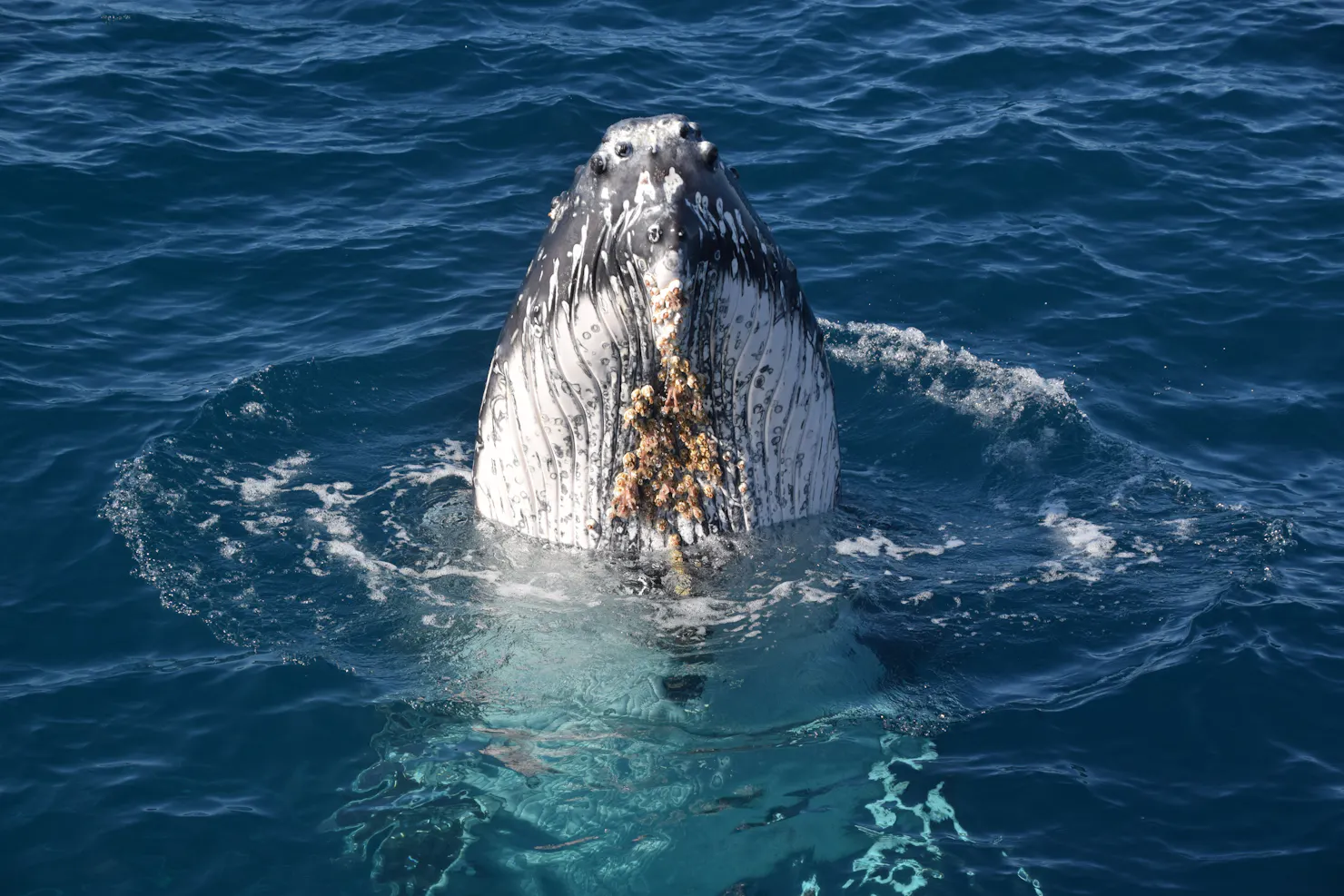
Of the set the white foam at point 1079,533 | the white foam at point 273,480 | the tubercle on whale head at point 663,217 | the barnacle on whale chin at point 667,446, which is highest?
the tubercle on whale head at point 663,217

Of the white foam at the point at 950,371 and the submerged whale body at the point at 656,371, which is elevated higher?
the submerged whale body at the point at 656,371

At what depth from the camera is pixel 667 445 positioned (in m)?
9.80

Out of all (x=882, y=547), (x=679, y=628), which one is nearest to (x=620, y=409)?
(x=679, y=628)

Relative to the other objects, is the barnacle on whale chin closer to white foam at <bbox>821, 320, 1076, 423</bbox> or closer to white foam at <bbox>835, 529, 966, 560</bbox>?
white foam at <bbox>835, 529, 966, 560</bbox>

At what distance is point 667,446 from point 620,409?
44cm

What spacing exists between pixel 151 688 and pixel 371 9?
697 inches

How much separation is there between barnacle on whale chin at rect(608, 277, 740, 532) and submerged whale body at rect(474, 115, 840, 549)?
0.01 meters

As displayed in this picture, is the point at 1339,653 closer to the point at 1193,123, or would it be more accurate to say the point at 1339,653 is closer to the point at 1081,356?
the point at 1081,356

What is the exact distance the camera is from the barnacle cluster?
9.02m

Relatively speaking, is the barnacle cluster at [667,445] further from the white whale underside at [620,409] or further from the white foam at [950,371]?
the white foam at [950,371]

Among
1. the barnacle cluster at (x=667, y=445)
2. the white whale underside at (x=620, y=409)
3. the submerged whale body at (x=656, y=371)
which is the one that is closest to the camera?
the submerged whale body at (x=656, y=371)

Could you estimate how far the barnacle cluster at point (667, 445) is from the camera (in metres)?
9.02

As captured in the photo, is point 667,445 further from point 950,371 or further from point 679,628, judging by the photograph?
point 950,371

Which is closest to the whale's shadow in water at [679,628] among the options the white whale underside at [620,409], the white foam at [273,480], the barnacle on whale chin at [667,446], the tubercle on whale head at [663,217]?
the white foam at [273,480]
